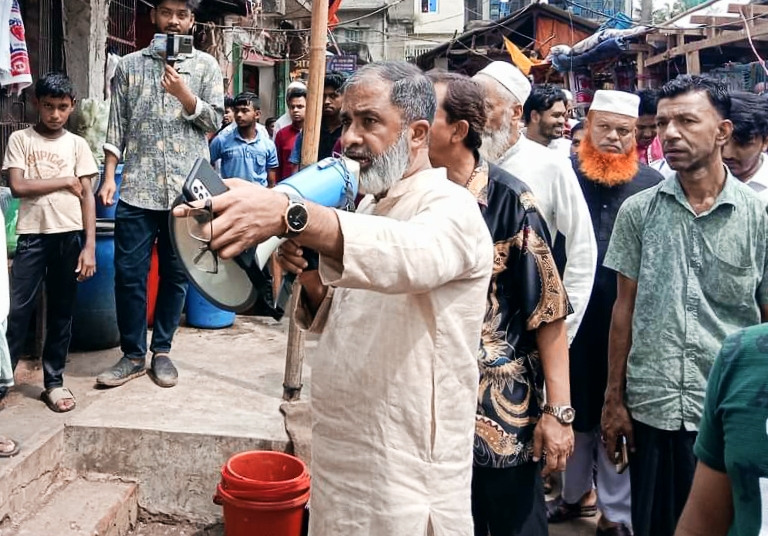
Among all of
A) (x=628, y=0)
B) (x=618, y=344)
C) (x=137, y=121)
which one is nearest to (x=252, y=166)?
(x=137, y=121)

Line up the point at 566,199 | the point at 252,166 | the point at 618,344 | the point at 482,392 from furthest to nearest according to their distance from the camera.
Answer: the point at 252,166 → the point at 566,199 → the point at 618,344 → the point at 482,392

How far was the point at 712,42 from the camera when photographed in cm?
787

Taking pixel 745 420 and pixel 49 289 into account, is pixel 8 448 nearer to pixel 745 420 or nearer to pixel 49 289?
pixel 49 289

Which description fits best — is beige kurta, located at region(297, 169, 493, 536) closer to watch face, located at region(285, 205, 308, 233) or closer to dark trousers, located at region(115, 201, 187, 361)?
watch face, located at region(285, 205, 308, 233)

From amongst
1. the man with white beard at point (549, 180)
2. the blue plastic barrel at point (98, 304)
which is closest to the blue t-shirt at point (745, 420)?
the man with white beard at point (549, 180)

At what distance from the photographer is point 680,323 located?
254 centimetres

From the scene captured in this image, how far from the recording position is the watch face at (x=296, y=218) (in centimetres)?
133

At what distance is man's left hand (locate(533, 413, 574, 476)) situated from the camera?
2248 millimetres

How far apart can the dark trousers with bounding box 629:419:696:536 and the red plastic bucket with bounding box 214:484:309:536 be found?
1.34 m

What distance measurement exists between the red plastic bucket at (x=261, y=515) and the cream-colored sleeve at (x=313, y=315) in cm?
143

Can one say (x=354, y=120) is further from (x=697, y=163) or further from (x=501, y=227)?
(x=697, y=163)

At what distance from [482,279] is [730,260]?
1.15 meters

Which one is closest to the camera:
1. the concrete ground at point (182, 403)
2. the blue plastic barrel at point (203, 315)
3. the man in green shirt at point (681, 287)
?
the man in green shirt at point (681, 287)

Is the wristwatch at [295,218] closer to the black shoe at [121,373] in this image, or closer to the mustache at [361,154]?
the mustache at [361,154]
